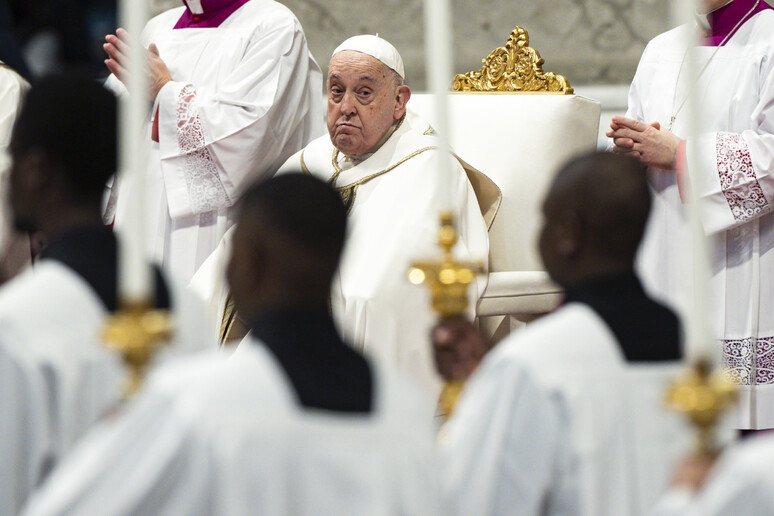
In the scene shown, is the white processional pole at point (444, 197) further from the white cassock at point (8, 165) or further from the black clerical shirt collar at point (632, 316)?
the white cassock at point (8, 165)

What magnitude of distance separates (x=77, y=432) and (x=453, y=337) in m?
0.65

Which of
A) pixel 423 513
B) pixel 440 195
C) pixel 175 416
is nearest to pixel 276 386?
pixel 175 416

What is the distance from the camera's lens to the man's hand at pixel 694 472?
1702mm

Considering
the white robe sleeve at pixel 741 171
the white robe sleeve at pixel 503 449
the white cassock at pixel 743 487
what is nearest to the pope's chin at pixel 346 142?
the white robe sleeve at pixel 741 171

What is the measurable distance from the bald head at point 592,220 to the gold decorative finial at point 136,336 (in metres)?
0.67

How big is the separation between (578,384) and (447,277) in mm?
254

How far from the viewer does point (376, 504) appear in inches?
70.3

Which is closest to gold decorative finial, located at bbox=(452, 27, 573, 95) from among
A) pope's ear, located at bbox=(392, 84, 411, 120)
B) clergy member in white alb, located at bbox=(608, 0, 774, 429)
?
clergy member in white alb, located at bbox=(608, 0, 774, 429)

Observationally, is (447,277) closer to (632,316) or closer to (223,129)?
(632,316)

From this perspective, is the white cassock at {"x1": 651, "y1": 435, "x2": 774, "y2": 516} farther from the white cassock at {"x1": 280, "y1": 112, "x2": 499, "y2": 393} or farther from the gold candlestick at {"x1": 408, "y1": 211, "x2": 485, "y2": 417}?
the white cassock at {"x1": 280, "y1": 112, "x2": 499, "y2": 393}

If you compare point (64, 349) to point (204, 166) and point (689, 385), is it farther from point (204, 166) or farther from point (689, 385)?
point (204, 166)

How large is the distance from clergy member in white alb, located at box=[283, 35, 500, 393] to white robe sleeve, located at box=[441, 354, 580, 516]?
242cm

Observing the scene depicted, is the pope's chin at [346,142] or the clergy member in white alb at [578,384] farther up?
the clergy member in white alb at [578,384]

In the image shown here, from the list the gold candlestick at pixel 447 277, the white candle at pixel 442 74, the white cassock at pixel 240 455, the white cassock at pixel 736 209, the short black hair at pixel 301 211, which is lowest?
the white cassock at pixel 736 209
